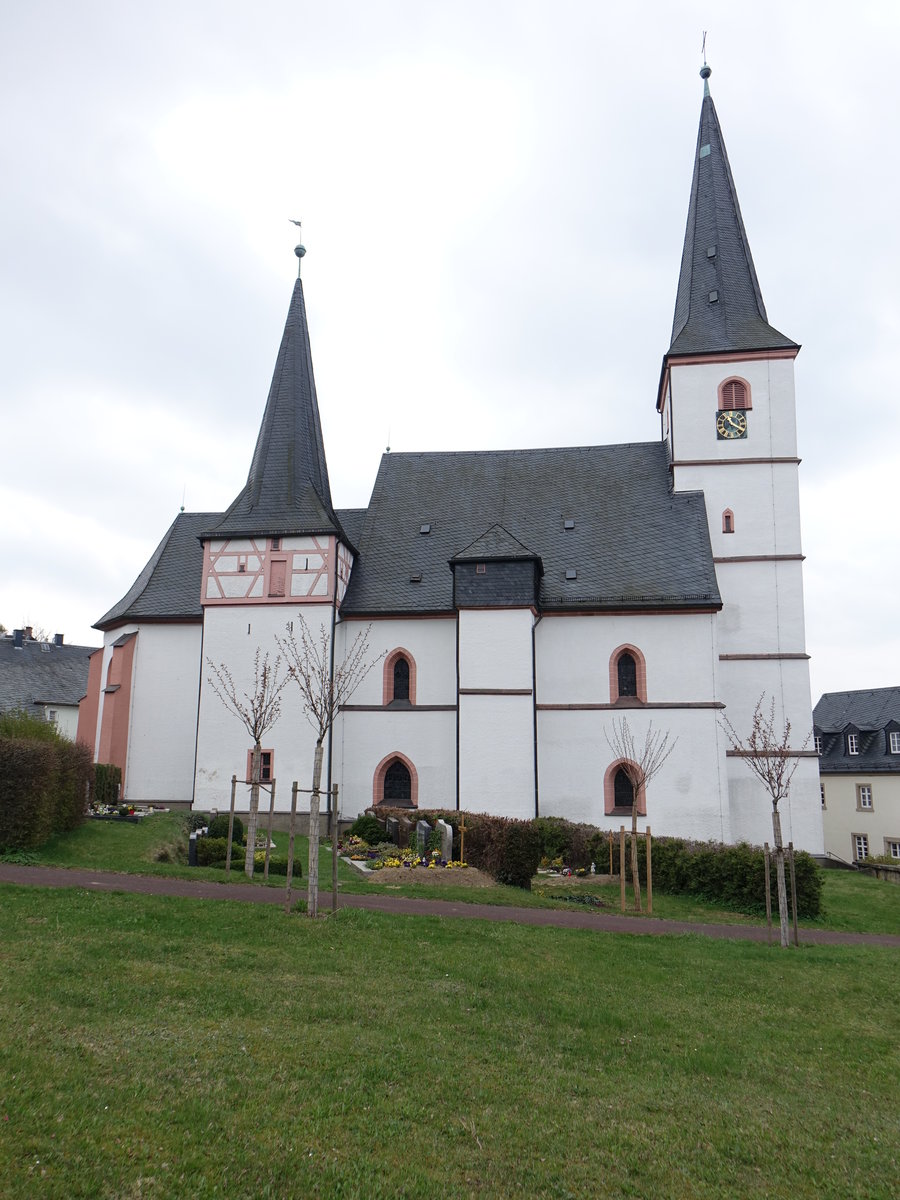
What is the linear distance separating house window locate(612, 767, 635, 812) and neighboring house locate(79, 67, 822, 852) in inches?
3.6

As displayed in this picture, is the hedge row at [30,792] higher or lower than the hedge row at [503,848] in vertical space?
higher

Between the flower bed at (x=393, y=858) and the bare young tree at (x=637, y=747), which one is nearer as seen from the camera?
the flower bed at (x=393, y=858)

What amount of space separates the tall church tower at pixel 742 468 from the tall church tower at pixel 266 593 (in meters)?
12.6

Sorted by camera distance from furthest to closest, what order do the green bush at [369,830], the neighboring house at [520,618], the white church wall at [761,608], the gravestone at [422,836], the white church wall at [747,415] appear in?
the white church wall at [747,415] → the white church wall at [761,608] → the neighboring house at [520,618] → the green bush at [369,830] → the gravestone at [422,836]

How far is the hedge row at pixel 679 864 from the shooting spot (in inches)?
709

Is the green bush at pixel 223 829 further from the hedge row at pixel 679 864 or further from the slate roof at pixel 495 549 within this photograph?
the slate roof at pixel 495 549

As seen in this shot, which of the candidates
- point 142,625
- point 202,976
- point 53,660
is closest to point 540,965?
point 202,976

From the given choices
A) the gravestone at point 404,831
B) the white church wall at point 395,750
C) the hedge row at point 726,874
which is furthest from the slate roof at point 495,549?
the hedge row at point 726,874

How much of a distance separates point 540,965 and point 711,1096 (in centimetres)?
404

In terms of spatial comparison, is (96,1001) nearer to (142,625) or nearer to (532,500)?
(142,625)

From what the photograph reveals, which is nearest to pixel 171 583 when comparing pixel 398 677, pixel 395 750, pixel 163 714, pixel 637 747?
pixel 163 714

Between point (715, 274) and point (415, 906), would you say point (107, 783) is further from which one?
point (715, 274)

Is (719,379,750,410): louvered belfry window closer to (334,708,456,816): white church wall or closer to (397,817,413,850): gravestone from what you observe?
(334,708,456,816): white church wall

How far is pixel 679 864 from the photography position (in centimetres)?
1958
